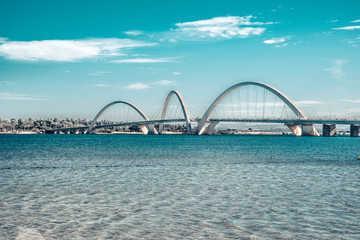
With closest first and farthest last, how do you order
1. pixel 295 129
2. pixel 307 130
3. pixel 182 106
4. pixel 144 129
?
pixel 307 130
pixel 295 129
pixel 182 106
pixel 144 129

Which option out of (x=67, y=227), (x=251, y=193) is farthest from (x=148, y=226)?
(x=251, y=193)

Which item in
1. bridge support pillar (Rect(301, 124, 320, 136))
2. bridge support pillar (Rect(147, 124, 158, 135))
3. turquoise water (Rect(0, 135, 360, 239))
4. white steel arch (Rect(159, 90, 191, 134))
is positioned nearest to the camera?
turquoise water (Rect(0, 135, 360, 239))

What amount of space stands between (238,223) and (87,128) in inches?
6740

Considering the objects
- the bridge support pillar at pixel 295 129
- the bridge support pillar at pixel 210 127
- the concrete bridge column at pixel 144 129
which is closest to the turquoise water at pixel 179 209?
the bridge support pillar at pixel 295 129

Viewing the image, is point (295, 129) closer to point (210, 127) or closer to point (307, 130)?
point (307, 130)

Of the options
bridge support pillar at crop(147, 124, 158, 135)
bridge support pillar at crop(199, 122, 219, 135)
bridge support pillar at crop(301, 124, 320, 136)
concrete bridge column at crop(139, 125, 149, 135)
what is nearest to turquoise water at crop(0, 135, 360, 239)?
bridge support pillar at crop(301, 124, 320, 136)

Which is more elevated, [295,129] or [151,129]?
[295,129]

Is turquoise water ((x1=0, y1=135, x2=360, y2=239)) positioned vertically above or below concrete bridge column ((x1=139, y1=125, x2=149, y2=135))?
below

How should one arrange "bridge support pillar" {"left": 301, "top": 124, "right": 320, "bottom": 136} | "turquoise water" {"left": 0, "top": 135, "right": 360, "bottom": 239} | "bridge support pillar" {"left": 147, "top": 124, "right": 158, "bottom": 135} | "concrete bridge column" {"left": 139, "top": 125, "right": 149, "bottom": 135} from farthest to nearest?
"concrete bridge column" {"left": 139, "top": 125, "right": 149, "bottom": 135} → "bridge support pillar" {"left": 147, "top": 124, "right": 158, "bottom": 135} → "bridge support pillar" {"left": 301, "top": 124, "right": 320, "bottom": 136} → "turquoise water" {"left": 0, "top": 135, "right": 360, "bottom": 239}

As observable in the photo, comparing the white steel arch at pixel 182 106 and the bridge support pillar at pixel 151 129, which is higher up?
the white steel arch at pixel 182 106

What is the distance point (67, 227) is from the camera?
34.0 feet

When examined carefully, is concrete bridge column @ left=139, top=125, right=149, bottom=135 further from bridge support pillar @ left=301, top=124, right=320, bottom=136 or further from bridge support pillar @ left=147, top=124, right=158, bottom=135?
bridge support pillar @ left=301, top=124, right=320, bottom=136

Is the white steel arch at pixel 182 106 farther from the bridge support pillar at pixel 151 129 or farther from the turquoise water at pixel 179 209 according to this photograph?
the turquoise water at pixel 179 209

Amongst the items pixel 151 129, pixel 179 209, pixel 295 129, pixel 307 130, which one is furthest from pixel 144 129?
pixel 179 209
